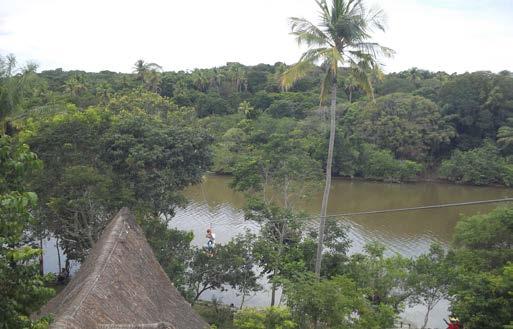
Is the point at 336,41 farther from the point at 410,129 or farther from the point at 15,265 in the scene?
the point at 410,129

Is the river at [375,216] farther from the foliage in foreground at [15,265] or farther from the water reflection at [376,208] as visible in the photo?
the foliage in foreground at [15,265]

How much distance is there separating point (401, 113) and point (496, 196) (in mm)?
11754

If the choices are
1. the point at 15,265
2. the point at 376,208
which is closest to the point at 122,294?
the point at 15,265

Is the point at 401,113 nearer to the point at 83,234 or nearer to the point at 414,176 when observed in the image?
the point at 414,176

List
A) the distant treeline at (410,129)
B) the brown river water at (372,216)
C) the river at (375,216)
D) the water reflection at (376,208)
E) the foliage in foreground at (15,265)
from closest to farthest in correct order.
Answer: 1. the foliage in foreground at (15,265)
2. the brown river water at (372,216)
3. the river at (375,216)
4. the water reflection at (376,208)
5. the distant treeline at (410,129)

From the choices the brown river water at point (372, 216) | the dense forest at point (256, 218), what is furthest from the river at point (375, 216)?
the dense forest at point (256, 218)

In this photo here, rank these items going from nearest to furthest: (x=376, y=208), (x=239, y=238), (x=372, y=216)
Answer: (x=239, y=238)
(x=372, y=216)
(x=376, y=208)

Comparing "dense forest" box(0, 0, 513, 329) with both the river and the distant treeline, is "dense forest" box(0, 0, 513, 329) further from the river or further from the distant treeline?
the distant treeline

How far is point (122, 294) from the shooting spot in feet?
30.5

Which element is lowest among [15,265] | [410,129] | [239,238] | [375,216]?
[375,216]

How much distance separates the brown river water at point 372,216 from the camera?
22.4 meters

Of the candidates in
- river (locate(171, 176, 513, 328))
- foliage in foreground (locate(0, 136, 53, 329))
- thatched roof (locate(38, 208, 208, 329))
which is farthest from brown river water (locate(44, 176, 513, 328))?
foliage in foreground (locate(0, 136, 53, 329))

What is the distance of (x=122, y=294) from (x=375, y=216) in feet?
77.8

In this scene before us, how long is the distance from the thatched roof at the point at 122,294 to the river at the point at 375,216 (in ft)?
27.4
